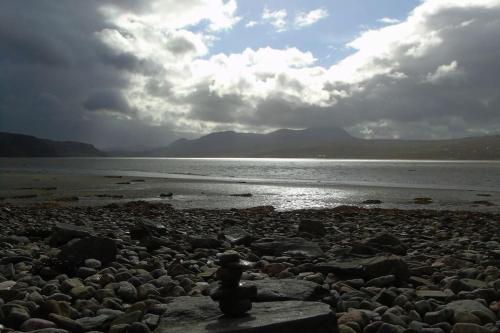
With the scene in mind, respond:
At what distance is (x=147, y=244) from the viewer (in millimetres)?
12133

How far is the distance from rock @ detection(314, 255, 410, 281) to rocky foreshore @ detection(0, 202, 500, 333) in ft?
0.07

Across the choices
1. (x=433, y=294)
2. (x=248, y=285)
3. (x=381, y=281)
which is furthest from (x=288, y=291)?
(x=433, y=294)

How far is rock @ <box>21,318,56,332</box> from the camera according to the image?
17.9 ft

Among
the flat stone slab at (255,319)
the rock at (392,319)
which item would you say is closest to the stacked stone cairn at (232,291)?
the flat stone slab at (255,319)

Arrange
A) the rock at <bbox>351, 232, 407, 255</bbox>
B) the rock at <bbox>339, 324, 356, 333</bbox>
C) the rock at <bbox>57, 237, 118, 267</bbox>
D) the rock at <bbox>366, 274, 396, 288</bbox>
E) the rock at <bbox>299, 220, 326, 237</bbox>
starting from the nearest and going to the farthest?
the rock at <bbox>339, 324, 356, 333</bbox>
the rock at <bbox>366, 274, 396, 288</bbox>
the rock at <bbox>57, 237, 118, 267</bbox>
the rock at <bbox>351, 232, 407, 255</bbox>
the rock at <bbox>299, 220, 326, 237</bbox>

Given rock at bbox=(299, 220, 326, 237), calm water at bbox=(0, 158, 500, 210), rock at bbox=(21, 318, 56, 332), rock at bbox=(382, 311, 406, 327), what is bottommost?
calm water at bbox=(0, 158, 500, 210)

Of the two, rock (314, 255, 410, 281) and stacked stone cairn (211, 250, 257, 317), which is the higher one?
stacked stone cairn (211, 250, 257, 317)

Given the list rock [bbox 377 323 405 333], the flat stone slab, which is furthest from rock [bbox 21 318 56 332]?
rock [bbox 377 323 405 333]

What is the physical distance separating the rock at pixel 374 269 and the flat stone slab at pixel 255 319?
3095mm

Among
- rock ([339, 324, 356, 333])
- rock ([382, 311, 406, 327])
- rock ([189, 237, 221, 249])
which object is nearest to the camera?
rock ([339, 324, 356, 333])

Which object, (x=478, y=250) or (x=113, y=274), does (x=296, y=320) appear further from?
(x=478, y=250)

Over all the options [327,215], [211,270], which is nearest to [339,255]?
[211,270]

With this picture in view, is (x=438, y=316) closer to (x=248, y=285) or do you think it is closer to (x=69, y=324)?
(x=248, y=285)

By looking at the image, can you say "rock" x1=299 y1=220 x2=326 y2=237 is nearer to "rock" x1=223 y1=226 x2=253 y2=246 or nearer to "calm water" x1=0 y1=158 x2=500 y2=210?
"rock" x1=223 y1=226 x2=253 y2=246
